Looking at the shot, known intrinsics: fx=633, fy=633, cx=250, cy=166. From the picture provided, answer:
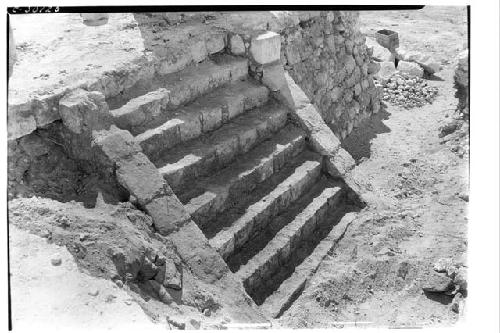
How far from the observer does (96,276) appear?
4930mm

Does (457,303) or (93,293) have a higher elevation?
(93,293)

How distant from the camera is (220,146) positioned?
6762 mm

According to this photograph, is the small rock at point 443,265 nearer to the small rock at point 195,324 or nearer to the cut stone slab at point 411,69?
the small rock at point 195,324

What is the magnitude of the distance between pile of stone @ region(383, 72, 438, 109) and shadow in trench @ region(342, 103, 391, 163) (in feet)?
1.83

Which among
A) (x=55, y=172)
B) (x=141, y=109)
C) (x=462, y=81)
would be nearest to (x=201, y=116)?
(x=141, y=109)

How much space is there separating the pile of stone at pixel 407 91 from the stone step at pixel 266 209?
4.08 m

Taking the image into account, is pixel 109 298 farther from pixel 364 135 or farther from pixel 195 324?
pixel 364 135

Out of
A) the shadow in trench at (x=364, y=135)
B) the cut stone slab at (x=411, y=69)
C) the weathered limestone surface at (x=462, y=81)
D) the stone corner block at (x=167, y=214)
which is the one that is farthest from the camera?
the cut stone slab at (x=411, y=69)

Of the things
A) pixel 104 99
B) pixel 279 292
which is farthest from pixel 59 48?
pixel 279 292

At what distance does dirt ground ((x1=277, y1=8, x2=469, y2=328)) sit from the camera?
244 inches

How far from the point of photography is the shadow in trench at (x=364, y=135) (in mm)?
9352

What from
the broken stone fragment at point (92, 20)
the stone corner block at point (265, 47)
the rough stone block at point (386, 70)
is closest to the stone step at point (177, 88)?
the stone corner block at point (265, 47)

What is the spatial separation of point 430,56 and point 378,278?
24.5 feet

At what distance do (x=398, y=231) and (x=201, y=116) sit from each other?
261 centimetres
